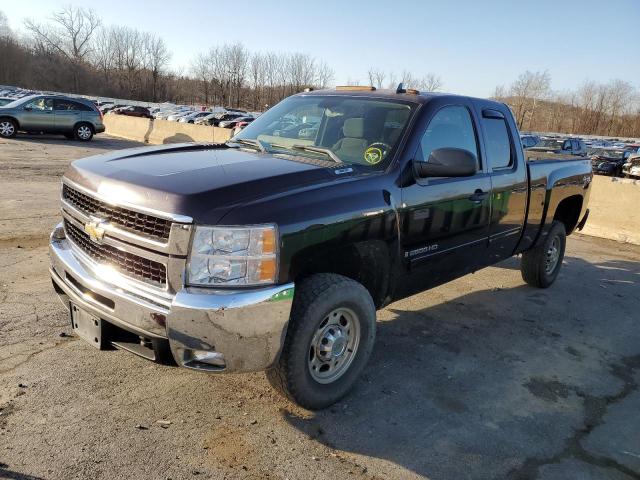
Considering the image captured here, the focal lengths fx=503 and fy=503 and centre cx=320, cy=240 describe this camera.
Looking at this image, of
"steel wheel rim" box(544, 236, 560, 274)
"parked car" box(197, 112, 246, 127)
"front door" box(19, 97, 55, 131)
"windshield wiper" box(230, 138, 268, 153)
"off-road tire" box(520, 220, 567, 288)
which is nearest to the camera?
"windshield wiper" box(230, 138, 268, 153)

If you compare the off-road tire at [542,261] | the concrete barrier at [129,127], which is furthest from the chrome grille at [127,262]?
the concrete barrier at [129,127]

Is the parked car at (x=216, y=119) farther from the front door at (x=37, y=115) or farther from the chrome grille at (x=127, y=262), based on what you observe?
the chrome grille at (x=127, y=262)

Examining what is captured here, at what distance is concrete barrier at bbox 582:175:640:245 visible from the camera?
8.94m

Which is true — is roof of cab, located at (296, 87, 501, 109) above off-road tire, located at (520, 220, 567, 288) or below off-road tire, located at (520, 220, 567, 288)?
above

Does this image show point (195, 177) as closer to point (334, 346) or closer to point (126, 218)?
point (126, 218)

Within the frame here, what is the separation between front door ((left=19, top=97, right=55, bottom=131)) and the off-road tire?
19046mm

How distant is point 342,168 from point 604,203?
798 centimetres

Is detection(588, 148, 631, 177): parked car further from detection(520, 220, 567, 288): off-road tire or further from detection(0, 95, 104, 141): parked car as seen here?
detection(0, 95, 104, 141): parked car

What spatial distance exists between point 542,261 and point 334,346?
376cm

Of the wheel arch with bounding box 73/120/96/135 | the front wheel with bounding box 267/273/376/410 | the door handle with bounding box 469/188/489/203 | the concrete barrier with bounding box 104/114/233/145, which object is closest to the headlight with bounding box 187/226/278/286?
the front wheel with bounding box 267/273/376/410

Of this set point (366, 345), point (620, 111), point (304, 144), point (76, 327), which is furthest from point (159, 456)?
point (620, 111)

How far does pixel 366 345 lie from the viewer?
11.1 feet

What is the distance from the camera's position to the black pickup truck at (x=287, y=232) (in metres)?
2.60

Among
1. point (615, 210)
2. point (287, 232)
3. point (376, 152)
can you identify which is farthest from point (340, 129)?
point (615, 210)
